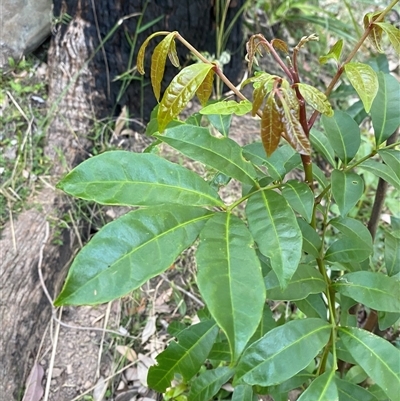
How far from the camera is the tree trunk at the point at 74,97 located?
129 cm

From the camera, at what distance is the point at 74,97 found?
1609mm

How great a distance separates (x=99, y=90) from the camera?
1616mm

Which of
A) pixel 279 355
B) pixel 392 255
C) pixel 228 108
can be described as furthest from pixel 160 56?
pixel 392 255

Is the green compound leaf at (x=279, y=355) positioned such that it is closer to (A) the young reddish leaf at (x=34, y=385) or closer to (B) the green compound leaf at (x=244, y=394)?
(B) the green compound leaf at (x=244, y=394)

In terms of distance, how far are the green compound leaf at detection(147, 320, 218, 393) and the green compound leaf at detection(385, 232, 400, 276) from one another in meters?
0.33

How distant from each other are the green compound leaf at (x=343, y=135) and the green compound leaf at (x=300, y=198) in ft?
0.51

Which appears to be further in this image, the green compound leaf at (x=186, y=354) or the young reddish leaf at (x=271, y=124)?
the green compound leaf at (x=186, y=354)

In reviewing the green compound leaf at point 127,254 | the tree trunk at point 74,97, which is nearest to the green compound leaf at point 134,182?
the green compound leaf at point 127,254

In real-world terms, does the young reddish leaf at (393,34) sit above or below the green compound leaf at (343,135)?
above

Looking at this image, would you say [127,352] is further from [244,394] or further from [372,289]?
[372,289]

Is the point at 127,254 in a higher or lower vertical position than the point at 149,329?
higher

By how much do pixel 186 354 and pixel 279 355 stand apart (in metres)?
0.24

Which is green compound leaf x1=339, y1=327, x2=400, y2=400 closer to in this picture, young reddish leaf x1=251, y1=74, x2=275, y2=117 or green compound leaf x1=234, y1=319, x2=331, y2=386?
green compound leaf x1=234, y1=319, x2=331, y2=386

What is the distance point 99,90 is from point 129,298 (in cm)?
76
